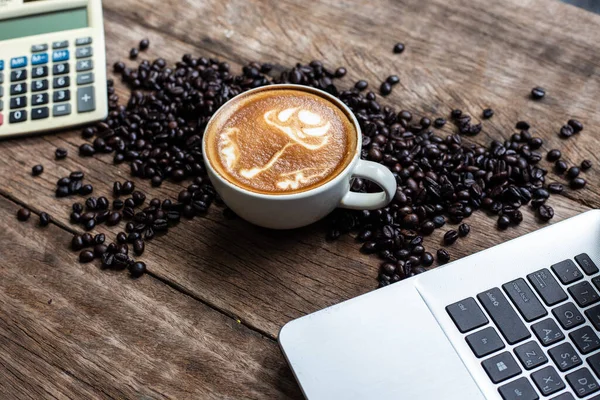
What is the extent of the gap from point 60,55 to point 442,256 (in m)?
0.81

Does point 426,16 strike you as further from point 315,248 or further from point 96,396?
point 96,396

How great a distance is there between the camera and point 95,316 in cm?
94

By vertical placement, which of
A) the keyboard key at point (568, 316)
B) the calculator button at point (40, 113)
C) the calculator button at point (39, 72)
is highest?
the keyboard key at point (568, 316)

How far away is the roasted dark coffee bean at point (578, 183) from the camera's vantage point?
1.06 meters

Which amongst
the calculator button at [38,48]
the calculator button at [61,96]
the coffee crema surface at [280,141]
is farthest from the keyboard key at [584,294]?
the calculator button at [38,48]

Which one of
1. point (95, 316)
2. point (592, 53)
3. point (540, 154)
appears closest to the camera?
point (95, 316)

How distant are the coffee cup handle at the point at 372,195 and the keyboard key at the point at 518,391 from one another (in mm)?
309

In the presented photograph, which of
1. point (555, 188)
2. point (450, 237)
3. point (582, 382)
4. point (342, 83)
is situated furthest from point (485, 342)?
point (342, 83)

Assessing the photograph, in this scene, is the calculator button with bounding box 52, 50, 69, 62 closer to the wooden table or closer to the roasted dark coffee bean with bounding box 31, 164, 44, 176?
the wooden table

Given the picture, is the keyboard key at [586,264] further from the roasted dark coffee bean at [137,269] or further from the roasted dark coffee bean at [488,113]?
the roasted dark coffee bean at [137,269]

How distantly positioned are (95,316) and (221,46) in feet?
2.04

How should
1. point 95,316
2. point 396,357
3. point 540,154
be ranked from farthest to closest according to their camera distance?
1. point 540,154
2. point 95,316
3. point 396,357

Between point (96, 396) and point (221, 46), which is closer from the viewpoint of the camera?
point (96, 396)

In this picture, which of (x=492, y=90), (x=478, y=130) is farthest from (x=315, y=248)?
(x=492, y=90)
